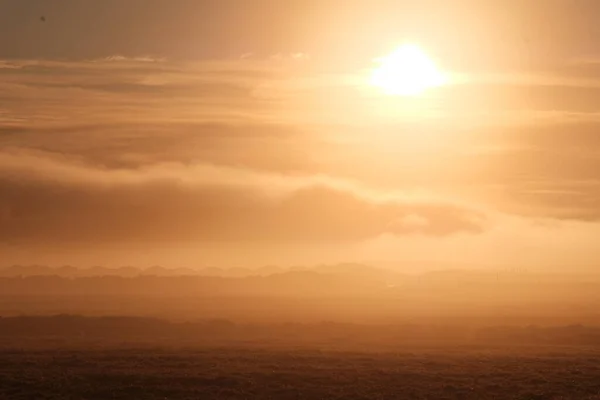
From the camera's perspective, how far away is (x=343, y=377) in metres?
62.8

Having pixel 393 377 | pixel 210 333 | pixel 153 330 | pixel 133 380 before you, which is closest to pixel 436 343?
pixel 210 333

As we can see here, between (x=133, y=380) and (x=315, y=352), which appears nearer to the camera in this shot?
(x=133, y=380)

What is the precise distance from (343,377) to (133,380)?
13491 mm

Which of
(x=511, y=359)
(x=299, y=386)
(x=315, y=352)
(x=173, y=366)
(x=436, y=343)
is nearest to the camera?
(x=299, y=386)

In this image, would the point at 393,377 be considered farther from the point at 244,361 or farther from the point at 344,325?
the point at 344,325

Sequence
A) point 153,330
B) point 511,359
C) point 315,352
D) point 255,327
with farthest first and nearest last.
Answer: point 255,327, point 153,330, point 315,352, point 511,359

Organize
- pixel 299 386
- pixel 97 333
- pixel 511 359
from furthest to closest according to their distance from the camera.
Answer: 1. pixel 97 333
2. pixel 511 359
3. pixel 299 386

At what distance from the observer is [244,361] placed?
70438 millimetres

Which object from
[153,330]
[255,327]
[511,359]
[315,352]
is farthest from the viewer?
[255,327]

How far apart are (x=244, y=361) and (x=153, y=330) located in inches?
2660

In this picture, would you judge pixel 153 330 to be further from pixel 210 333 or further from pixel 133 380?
pixel 133 380

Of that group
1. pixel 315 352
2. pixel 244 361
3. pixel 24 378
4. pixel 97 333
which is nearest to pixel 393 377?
pixel 244 361

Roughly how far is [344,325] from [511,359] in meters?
80.2

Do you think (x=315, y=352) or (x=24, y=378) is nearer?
(x=24, y=378)
